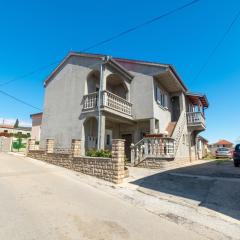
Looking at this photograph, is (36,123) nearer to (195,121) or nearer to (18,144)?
(18,144)

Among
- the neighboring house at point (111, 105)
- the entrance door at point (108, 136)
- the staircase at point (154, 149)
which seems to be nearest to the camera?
the staircase at point (154, 149)

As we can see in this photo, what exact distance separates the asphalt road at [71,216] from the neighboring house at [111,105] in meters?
5.95

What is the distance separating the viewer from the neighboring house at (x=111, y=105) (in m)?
13.3

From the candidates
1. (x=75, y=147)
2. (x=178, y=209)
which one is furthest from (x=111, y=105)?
(x=178, y=209)

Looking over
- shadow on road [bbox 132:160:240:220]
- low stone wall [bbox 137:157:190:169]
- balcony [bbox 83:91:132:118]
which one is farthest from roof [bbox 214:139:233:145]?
shadow on road [bbox 132:160:240:220]

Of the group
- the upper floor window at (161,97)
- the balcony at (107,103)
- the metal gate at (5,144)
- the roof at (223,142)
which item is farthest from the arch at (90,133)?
the roof at (223,142)

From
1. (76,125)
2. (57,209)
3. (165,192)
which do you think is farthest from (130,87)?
(57,209)

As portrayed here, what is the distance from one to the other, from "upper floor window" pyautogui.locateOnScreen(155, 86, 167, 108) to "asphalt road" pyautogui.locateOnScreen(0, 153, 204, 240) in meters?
10.8

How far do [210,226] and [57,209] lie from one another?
4033 mm

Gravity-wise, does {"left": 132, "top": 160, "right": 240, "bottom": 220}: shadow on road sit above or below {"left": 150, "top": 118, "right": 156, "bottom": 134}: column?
below

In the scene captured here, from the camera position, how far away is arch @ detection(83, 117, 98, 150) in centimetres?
1437

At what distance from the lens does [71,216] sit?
5074 millimetres

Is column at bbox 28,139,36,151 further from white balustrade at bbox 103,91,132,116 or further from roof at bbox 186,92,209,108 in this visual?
roof at bbox 186,92,209,108

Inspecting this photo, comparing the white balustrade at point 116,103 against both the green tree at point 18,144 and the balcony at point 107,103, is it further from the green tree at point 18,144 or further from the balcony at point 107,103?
the green tree at point 18,144
